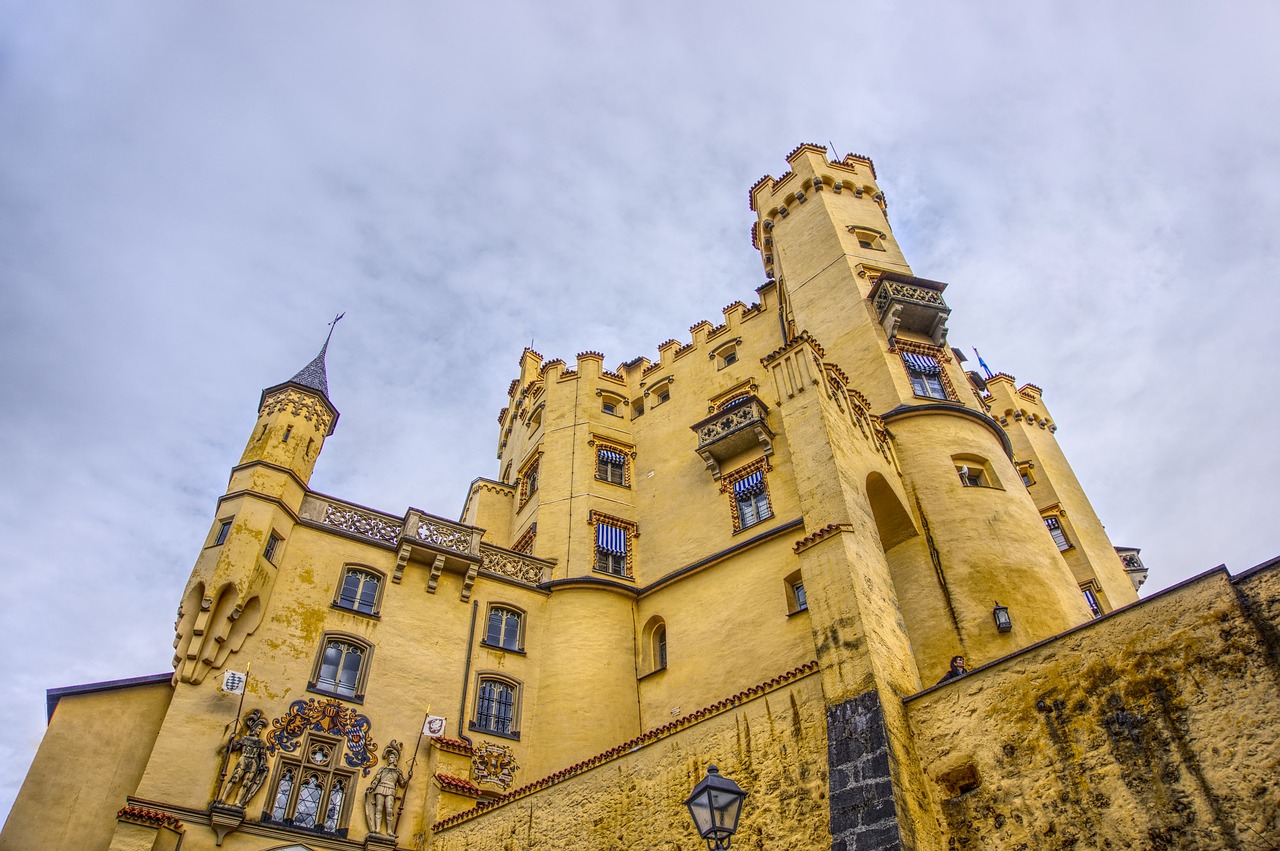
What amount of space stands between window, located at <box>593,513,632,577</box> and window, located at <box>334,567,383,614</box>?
21.5 ft

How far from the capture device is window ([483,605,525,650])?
22906 millimetres

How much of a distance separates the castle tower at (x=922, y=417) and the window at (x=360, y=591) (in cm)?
1247

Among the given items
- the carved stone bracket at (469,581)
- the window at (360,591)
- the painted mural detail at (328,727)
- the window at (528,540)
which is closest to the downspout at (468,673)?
the carved stone bracket at (469,581)

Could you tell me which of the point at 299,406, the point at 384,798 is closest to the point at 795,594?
the point at 384,798

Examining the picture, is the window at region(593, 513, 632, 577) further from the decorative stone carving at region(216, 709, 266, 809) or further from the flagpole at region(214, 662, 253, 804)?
the decorative stone carving at region(216, 709, 266, 809)

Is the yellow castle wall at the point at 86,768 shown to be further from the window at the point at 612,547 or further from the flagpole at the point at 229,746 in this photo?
the window at the point at 612,547

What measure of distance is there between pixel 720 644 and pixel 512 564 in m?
6.41

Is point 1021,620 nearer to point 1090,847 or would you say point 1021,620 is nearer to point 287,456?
point 1090,847

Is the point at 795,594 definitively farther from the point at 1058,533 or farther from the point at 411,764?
the point at 1058,533

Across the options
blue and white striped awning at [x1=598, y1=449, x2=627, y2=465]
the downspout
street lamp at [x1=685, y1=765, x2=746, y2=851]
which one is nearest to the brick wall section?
street lamp at [x1=685, y1=765, x2=746, y2=851]

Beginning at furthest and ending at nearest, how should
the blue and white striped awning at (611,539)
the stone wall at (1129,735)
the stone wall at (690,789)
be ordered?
the blue and white striped awning at (611,539) → the stone wall at (690,789) → the stone wall at (1129,735)

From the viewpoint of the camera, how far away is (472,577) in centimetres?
2322

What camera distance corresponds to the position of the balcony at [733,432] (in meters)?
25.3

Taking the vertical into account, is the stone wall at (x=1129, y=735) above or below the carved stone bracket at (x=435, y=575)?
below
